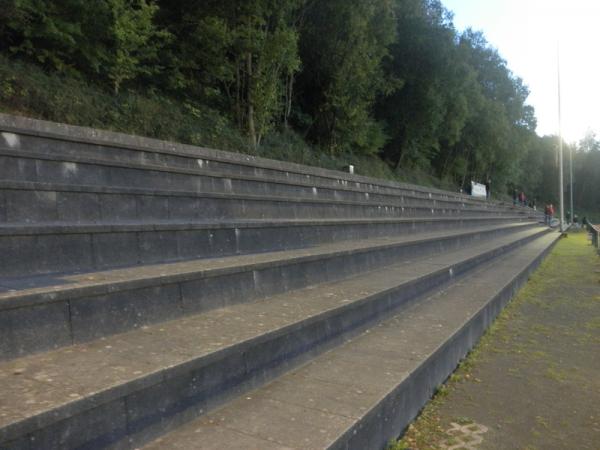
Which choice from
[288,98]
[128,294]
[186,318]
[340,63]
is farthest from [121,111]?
[340,63]

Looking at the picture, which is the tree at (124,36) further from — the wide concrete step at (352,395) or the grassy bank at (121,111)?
the wide concrete step at (352,395)

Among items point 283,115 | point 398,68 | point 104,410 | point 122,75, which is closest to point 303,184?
point 122,75

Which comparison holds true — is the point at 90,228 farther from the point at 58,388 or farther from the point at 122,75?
the point at 122,75

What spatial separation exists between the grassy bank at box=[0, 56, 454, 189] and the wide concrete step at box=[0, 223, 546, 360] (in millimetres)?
4767

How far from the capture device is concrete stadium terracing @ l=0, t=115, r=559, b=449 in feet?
6.41

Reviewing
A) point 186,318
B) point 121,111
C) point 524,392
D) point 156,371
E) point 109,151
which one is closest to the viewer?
point 156,371

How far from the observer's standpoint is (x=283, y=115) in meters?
16.5

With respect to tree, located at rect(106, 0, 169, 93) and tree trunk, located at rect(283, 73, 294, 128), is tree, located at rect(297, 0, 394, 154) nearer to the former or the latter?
tree trunk, located at rect(283, 73, 294, 128)

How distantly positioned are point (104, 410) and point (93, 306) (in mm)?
686

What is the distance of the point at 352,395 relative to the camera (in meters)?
2.53

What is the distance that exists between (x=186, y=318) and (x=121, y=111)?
685 cm

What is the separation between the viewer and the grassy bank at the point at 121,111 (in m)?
6.89

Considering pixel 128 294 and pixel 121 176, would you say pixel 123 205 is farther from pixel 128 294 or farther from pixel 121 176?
pixel 128 294

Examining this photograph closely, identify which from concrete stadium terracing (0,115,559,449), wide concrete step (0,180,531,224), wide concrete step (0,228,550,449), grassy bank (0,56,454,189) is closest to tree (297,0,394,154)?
grassy bank (0,56,454,189)
